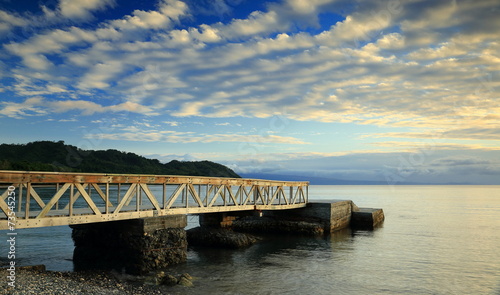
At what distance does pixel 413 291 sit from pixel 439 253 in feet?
37.0

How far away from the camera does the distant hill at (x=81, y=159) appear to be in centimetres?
12195

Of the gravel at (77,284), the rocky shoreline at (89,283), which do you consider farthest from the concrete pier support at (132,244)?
the gravel at (77,284)

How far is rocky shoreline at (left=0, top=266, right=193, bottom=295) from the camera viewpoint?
11891 mm

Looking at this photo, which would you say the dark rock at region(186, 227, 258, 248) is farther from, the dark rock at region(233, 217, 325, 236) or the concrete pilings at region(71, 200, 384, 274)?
the dark rock at region(233, 217, 325, 236)

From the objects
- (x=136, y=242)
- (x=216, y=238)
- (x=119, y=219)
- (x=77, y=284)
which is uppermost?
(x=119, y=219)

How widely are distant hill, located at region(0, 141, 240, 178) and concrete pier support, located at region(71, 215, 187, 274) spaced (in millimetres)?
88072

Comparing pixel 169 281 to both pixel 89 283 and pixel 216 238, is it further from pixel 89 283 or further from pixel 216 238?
pixel 216 238

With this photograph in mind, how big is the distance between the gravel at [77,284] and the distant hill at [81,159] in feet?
303

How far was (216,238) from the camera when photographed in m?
24.3

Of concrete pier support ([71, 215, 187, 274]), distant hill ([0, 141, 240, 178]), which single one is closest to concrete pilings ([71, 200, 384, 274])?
concrete pier support ([71, 215, 187, 274])

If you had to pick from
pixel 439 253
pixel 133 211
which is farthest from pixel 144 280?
pixel 439 253

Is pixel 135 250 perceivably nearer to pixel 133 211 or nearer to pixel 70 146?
pixel 133 211

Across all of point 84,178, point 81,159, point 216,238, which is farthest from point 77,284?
point 81,159

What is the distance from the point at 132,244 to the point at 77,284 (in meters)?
4.05
